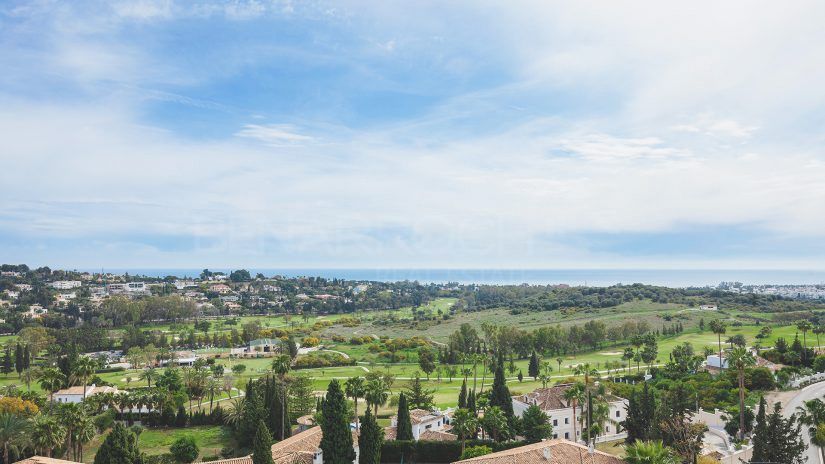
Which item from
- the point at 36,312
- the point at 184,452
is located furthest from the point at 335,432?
the point at 36,312

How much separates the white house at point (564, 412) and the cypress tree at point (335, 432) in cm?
2110

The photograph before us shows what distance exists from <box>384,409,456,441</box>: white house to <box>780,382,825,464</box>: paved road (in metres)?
26.8

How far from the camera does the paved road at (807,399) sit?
41.2m

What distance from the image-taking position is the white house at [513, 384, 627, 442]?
52.2 m

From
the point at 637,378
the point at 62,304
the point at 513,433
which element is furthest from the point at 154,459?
the point at 62,304

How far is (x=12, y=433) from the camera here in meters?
39.6

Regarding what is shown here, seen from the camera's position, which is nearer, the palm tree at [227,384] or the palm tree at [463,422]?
the palm tree at [463,422]

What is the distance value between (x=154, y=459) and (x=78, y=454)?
343 inches

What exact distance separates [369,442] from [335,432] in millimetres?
2387

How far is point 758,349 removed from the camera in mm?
87062

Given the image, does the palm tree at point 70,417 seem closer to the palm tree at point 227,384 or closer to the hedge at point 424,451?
the hedge at point 424,451

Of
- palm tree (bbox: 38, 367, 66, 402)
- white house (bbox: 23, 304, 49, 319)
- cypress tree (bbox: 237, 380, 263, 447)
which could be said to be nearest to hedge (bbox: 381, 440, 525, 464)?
cypress tree (bbox: 237, 380, 263, 447)

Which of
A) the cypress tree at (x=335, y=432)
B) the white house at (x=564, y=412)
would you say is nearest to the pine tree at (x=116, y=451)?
the cypress tree at (x=335, y=432)

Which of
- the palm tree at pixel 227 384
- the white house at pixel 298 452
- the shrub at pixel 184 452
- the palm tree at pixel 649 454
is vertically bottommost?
the palm tree at pixel 227 384
